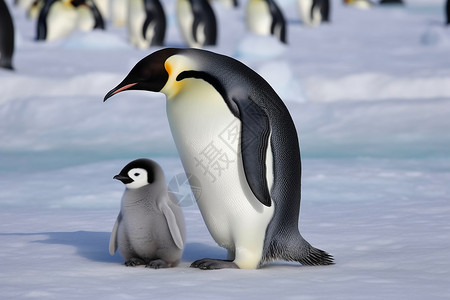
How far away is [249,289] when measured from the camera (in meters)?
2.45

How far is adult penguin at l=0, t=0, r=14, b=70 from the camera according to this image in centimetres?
881

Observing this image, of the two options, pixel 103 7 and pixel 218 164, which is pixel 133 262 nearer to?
pixel 218 164

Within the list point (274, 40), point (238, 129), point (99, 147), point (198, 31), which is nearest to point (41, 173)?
point (99, 147)

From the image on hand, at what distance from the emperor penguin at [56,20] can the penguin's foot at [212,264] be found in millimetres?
10662

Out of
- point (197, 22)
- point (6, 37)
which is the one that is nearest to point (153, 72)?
point (6, 37)

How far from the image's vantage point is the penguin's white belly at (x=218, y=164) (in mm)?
2715

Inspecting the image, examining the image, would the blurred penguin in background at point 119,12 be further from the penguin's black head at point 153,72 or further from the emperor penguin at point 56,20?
the penguin's black head at point 153,72

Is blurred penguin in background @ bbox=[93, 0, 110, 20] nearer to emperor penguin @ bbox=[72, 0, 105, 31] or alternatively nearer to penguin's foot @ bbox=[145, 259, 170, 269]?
emperor penguin @ bbox=[72, 0, 105, 31]

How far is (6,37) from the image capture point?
9039 millimetres

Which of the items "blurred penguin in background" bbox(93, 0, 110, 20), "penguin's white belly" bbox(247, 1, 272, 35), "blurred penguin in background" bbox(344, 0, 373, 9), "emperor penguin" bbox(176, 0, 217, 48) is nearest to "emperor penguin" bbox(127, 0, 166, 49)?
"emperor penguin" bbox(176, 0, 217, 48)

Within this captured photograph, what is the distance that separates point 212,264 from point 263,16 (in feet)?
38.0

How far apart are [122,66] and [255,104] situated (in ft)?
22.4

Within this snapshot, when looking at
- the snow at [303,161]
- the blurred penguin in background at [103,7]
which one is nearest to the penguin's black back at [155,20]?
the snow at [303,161]

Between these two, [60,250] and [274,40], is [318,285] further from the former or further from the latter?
[274,40]
